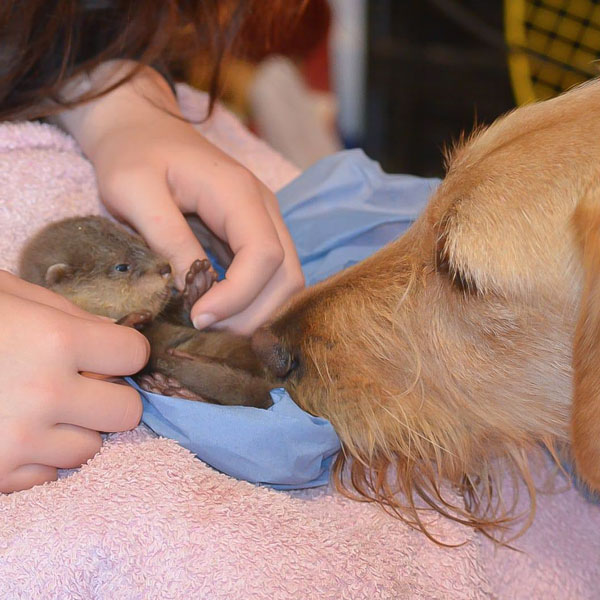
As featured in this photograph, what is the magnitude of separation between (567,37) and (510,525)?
7.33 feet

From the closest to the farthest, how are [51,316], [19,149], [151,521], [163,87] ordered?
[151,521] < [51,316] < [19,149] < [163,87]

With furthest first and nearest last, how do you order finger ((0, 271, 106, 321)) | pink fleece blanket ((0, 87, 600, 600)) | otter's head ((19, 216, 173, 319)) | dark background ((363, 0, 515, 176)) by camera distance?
1. dark background ((363, 0, 515, 176))
2. otter's head ((19, 216, 173, 319))
3. finger ((0, 271, 106, 321))
4. pink fleece blanket ((0, 87, 600, 600))

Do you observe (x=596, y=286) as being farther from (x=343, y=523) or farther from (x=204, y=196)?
(x=204, y=196)

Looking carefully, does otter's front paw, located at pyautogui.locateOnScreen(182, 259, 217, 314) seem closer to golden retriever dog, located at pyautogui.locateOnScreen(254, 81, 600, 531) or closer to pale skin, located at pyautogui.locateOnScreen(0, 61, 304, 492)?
pale skin, located at pyautogui.locateOnScreen(0, 61, 304, 492)

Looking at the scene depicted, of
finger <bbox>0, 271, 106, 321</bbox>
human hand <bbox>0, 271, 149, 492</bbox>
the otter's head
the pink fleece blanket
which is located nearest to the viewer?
the pink fleece blanket

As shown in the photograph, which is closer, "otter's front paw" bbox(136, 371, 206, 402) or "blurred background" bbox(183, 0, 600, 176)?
"otter's front paw" bbox(136, 371, 206, 402)

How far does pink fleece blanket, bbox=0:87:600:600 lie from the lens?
99 centimetres

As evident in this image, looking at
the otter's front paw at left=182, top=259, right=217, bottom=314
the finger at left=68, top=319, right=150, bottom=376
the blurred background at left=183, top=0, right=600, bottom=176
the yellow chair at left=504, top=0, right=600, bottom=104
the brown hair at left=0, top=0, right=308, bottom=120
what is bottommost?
the blurred background at left=183, top=0, right=600, bottom=176

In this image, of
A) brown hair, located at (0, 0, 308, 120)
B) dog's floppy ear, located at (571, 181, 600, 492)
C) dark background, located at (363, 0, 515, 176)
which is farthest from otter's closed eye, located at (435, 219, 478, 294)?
dark background, located at (363, 0, 515, 176)

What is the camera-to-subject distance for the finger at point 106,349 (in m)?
1.14

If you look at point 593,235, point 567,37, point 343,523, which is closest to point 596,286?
point 593,235

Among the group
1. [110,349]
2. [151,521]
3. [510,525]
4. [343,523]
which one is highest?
[110,349]

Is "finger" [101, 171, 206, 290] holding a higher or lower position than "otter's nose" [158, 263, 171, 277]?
higher

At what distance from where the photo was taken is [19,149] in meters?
1.65
